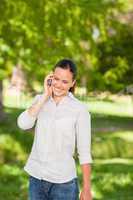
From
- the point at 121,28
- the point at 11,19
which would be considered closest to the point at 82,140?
the point at 11,19

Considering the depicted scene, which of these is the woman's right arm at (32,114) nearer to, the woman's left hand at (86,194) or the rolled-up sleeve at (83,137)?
the rolled-up sleeve at (83,137)

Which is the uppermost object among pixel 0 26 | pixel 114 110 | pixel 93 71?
pixel 0 26

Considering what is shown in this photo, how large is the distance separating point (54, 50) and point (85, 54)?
5.32 ft

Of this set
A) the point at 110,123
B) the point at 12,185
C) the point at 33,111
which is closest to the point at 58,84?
the point at 33,111

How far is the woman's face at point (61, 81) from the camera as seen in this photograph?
5543 mm

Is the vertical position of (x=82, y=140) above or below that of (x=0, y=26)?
below

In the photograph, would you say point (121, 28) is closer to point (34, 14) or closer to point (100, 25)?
point (100, 25)

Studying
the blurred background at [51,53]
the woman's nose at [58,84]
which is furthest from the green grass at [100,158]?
the woman's nose at [58,84]

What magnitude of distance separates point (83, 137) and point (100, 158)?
13.0 m

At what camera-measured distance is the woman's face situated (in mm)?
5543

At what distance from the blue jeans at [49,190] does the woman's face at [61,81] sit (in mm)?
679

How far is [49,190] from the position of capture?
555 centimetres

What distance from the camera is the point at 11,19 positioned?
14.6 m

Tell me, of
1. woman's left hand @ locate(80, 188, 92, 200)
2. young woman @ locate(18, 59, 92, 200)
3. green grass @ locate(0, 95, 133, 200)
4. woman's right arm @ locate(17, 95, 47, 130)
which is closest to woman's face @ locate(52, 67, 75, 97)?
young woman @ locate(18, 59, 92, 200)
